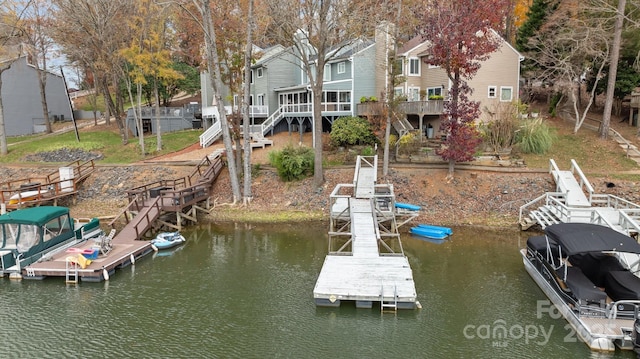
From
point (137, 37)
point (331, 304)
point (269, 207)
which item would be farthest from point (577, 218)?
point (137, 37)

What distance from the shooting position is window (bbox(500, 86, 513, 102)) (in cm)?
3206

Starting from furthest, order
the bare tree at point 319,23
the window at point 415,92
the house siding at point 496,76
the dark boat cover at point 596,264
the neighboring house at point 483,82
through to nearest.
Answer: the window at point 415,92 → the house siding at point 496,76 → the neighboring house at point 483,82 → the bare tree at point 319,23 → the dark boat cover at point 596,264

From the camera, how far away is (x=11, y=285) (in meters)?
14.9

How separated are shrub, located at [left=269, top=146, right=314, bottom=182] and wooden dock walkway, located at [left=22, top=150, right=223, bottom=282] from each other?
426 cm

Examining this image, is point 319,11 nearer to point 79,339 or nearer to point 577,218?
point 577,218

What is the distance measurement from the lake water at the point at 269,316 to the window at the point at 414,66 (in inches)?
779

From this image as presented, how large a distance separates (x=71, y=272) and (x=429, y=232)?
48.9ft

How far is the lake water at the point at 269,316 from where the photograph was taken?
10.8m

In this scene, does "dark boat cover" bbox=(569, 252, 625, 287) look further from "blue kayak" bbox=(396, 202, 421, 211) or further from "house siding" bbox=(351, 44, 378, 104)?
"house siding" bbox=(351, 44, 378, 104)

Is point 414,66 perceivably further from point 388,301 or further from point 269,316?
point 269,316

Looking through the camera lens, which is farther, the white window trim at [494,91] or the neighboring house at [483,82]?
the white window trim at [494,91]

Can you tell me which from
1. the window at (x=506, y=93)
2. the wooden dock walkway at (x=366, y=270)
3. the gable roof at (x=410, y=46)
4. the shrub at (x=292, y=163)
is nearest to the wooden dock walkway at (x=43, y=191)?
the shrub at (x=292, y=163)

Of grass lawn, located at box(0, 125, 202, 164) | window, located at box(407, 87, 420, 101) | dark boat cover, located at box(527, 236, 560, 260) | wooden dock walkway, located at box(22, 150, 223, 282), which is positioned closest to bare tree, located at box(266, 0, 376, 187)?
wooden dock walkway, located at box(22, 150, 223, 282)

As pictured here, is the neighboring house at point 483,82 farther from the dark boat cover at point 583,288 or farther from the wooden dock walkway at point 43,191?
the wooden dock walkway at point 43,191
